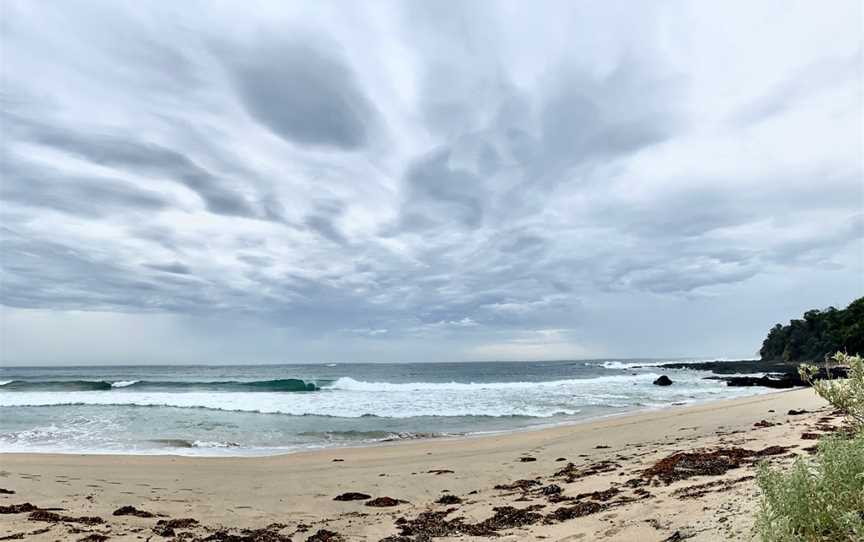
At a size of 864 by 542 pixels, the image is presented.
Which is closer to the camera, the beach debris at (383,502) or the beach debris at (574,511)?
the beach debris at (574,511)

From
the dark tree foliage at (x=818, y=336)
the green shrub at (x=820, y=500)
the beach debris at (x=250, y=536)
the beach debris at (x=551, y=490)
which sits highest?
the dark tree foliage at (x=818, y=336)

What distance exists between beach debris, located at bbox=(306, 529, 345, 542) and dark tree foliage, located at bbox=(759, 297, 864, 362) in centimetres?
5446

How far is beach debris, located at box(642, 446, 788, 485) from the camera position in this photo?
26.1ft

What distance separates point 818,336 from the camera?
83.9m

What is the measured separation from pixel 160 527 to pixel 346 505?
2757 millimetres

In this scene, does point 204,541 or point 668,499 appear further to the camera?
point 204,541

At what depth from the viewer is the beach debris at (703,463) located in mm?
7956

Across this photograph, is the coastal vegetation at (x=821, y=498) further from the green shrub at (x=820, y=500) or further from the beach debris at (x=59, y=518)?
the beach debris at (x=59, y=518)

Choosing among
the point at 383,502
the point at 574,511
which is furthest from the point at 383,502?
the point at 574,511

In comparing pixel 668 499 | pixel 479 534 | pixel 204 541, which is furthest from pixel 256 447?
pixel 668 499

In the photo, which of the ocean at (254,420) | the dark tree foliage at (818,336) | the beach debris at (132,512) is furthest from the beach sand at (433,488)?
the dark tree foliage at (818,336)

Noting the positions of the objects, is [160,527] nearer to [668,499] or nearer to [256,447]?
[668,499]

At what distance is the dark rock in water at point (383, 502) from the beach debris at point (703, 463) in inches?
159

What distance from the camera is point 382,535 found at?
22.8 ft
